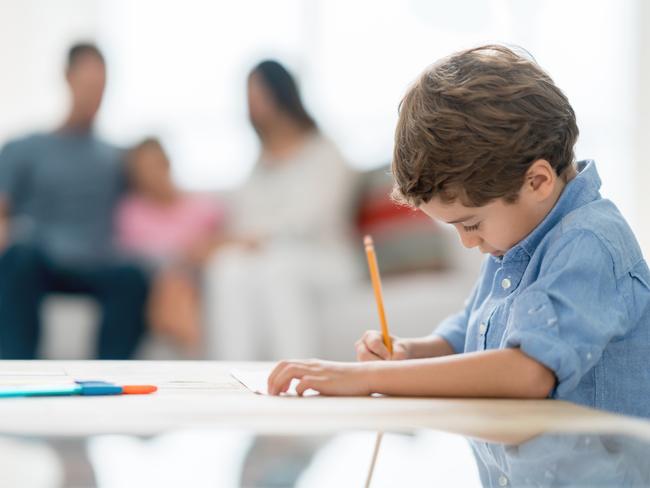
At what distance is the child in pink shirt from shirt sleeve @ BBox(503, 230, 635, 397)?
2.22 meters

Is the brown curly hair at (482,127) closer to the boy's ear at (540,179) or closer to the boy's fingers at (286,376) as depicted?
Result: the boy's ear at (540,179)

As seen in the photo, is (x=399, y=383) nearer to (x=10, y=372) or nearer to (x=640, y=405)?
(x=640, y=405)

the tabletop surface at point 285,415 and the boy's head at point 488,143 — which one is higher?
the boy's head at point 488,143

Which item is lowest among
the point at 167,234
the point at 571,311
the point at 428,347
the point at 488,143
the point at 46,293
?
the point at 46,293

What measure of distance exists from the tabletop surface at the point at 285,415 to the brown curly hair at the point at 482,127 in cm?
23

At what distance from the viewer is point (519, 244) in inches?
36.0

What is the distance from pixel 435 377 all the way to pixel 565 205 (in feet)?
0.76

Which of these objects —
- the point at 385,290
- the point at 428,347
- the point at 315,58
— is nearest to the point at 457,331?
the point at 428,347

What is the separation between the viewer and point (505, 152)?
893 mm

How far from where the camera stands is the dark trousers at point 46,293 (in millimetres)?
2781

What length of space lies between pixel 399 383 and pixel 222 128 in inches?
117

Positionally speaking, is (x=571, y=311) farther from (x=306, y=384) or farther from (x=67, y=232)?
(x=67, y=232)

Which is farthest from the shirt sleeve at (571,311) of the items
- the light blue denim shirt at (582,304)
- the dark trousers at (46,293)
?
the dark trousers at (46,293)

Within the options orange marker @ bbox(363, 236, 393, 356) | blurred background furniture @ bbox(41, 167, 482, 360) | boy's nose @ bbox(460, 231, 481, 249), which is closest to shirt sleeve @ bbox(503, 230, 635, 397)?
boy's nose @ bbox(460, 231, 481, 249)
